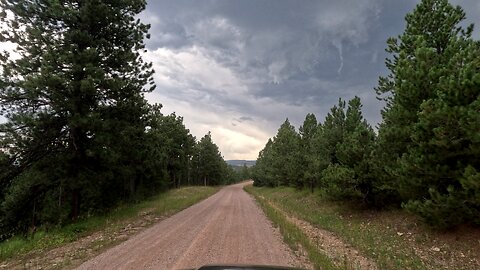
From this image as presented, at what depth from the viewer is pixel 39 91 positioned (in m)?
14.4

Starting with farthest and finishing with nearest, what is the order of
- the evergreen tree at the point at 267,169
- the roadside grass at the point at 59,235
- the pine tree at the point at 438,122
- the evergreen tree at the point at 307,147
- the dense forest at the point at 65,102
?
the evergreen tree at the point at 267,169
the evergreen tree at the point at 307,147
the dense forest at the point at 65,102
the roadside grass at the point at 59,235
the pine tree at the point at 438,122

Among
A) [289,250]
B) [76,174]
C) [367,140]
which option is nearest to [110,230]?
[76,174]

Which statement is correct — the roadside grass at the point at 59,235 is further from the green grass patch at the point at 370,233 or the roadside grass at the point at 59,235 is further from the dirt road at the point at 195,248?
the green grass patch at the point at 370,233

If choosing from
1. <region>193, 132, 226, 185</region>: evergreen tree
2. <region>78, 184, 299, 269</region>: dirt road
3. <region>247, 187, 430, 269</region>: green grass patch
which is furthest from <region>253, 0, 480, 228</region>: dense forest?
<region>193, 132, 226, 185</region>: evergreen tree

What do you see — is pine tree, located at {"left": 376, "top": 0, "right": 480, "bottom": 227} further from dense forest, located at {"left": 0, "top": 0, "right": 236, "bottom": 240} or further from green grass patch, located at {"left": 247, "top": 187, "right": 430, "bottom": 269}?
dense forest, located at {"left": 0, "top": 0, "right": 236, "bottom": 240}

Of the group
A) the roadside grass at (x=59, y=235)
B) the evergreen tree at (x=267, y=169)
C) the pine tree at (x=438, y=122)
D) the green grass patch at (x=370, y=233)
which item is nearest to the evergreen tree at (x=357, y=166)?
the green grass patch at (x=370, y=233)

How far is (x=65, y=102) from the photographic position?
1491 centimetres

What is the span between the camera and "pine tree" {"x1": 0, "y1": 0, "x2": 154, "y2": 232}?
14672 mm

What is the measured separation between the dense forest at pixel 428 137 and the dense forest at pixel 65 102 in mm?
13697

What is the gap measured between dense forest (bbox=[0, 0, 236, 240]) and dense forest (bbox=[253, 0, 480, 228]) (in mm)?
13697

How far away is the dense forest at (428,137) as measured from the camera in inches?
391

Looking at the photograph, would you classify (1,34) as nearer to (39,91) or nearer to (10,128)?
(39,91)

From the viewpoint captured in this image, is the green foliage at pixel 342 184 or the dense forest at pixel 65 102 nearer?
the dense forest at pixel 65 102

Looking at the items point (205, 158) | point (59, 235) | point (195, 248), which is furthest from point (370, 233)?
point (205, 158)
